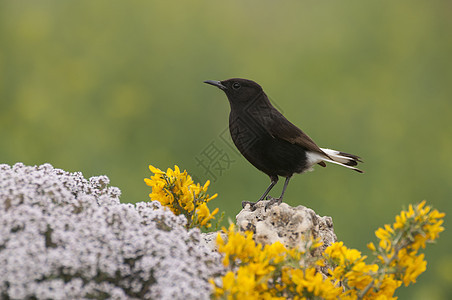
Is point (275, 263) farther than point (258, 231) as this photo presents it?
No

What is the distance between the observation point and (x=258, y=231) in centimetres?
311

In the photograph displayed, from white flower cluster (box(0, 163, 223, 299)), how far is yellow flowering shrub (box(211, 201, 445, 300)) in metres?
0.19

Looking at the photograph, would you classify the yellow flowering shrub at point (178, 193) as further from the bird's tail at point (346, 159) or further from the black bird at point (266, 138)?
the bird's tail at point (346, 159)

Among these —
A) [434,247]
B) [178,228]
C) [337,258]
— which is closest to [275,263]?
[337,258]

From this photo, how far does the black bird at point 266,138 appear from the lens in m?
3.98

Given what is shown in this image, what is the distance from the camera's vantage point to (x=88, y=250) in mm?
2383

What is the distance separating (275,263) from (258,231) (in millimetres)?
545

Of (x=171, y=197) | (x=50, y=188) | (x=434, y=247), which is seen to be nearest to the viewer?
(x=50, y=188)

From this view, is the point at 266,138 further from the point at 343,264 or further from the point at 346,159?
the point at 343,264

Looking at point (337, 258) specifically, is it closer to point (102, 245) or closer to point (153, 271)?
point (153, 271)

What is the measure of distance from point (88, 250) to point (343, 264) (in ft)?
4.36

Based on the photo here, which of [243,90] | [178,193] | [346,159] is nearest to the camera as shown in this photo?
[178,193]

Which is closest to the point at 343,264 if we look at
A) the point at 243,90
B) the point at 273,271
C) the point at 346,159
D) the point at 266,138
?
the point at 273,271

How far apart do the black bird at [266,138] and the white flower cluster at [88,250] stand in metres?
1.31
